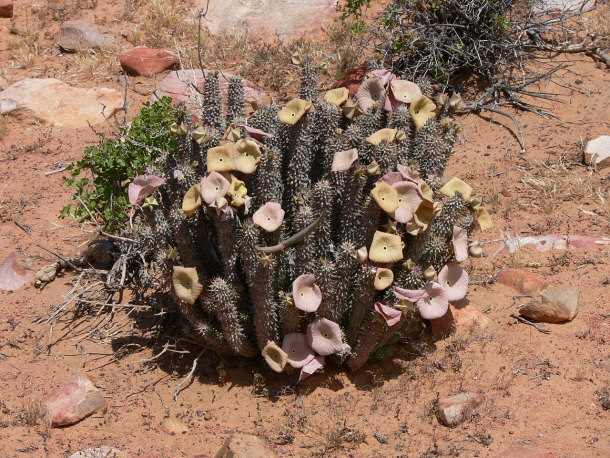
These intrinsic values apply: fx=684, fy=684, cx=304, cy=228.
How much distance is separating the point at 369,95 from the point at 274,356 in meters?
1.68

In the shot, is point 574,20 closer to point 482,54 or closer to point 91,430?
point 482,54

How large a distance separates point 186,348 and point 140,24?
579 centimetres

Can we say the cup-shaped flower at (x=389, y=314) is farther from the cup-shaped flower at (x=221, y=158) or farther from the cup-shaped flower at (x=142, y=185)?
the cup-shaped flower at (x=142, y=185)

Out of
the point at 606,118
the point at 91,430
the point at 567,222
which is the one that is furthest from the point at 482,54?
the point at 91,430

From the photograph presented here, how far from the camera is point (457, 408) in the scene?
3.63 m

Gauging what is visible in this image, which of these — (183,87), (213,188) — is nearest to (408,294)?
(213,188)

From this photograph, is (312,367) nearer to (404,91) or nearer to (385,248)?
(385,248)

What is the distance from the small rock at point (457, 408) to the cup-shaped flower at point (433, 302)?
1.50 feet

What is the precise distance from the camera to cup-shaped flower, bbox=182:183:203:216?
3.61 meters

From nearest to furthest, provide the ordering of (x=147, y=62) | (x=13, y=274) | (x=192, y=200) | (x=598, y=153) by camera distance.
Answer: (x=192, y=200) < (x=13, y=274) < (x=598, y=153) < (x=147, y=62)

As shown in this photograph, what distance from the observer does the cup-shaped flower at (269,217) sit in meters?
3.58

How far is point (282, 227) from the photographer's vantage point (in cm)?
382

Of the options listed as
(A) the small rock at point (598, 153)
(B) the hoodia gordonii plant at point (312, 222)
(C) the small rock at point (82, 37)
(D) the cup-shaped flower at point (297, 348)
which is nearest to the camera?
(B) the hoodia gordonii plant at point (312, 222)

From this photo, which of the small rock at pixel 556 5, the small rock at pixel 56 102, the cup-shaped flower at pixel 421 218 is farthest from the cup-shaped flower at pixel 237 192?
the small rock at pixel 556 5
